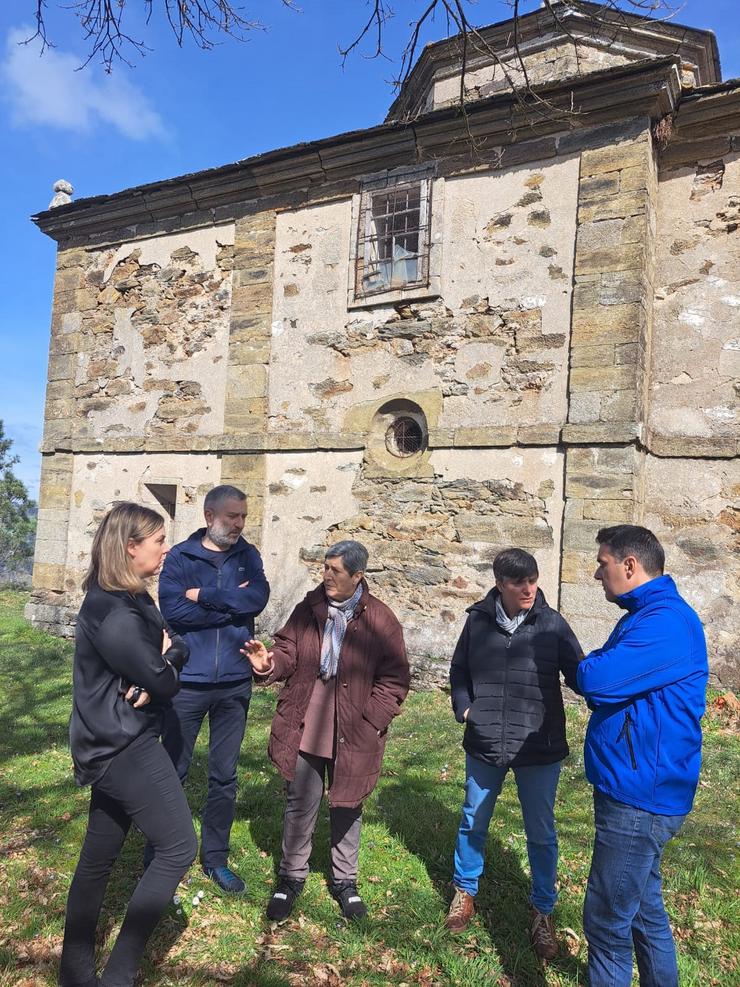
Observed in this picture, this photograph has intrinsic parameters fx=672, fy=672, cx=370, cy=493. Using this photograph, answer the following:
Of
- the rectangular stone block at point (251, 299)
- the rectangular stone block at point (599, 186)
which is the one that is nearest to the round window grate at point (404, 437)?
the rectangular stone block at point (251, 299)

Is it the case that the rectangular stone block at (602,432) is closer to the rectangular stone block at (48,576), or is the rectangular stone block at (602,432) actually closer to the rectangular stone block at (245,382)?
the rectangular stone block at (245,382)

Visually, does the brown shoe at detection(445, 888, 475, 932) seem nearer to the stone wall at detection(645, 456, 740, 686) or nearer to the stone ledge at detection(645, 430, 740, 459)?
the stone wall at detection(645, 456, 740, 686)

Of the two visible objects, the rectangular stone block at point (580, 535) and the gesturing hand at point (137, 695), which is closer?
the gesturing hand at point (137, 695)

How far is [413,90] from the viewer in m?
10.4

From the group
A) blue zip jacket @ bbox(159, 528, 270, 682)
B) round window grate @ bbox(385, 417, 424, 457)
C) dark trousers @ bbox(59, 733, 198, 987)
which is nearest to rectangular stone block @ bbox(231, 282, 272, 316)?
round window grate @ bbox(385, 417, 424, 457)

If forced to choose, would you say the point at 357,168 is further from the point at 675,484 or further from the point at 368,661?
the point at 368,661

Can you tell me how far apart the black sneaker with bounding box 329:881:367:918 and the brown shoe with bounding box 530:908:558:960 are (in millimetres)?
754

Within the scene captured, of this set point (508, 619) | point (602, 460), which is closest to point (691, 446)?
point (602, 460)

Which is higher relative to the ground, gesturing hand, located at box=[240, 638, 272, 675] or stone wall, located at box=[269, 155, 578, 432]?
stone wall, located at box=[269, 155, 578, 432]

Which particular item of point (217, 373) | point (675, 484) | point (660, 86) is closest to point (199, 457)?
point (217, 373)

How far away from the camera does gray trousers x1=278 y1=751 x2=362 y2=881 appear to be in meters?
3.13

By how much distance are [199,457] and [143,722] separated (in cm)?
658

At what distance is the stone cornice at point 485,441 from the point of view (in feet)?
21.5

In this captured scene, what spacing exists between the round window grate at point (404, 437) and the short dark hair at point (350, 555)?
447 cm
